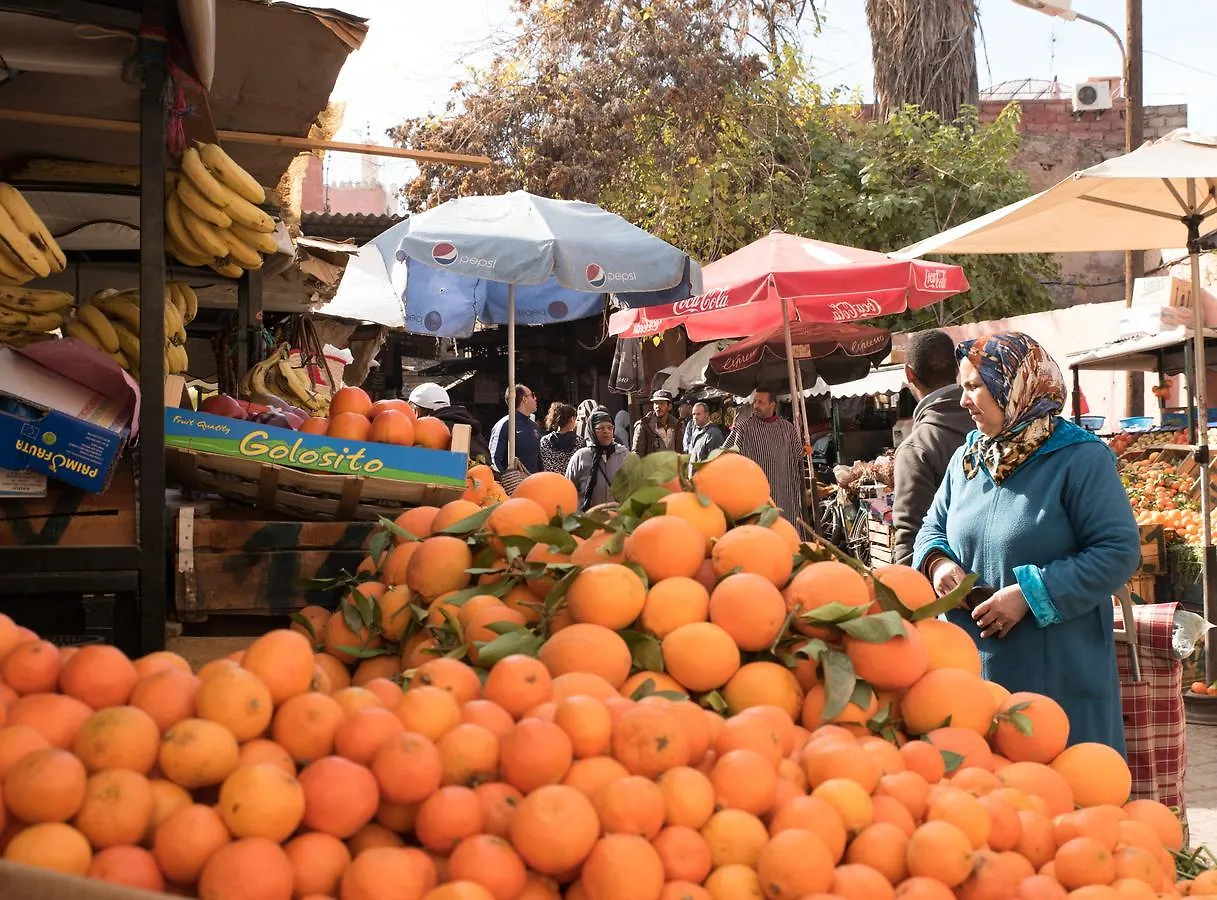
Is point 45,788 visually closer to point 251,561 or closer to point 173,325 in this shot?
point 251,561

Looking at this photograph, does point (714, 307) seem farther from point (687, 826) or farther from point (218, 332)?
point (687, 826)

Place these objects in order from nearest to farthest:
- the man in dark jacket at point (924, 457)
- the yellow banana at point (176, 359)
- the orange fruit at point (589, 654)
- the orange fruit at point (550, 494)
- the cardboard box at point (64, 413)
→ the orange fruit at point (589, 654) → the orange fruit at point (550, 494) → the cardboard box at point (64, 413) → the man in dark jacket at point (924, 457) → the yellow banana at point (176, 359)

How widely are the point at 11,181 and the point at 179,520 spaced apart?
1706mm

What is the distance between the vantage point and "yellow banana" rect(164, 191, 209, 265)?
3.68 metres

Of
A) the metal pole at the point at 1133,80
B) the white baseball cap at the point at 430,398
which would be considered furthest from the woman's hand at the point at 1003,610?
the metal pole at the point at 1133,80

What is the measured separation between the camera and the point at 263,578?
9.98 ft

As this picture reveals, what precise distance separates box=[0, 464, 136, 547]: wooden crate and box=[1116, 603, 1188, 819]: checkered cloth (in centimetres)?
302

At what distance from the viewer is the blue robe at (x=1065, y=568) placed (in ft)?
10.2

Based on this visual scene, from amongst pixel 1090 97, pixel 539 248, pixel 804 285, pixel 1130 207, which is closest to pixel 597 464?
pixel 804 285

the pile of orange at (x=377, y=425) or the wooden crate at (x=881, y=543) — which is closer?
the pile of orange at (x=377, y=425)

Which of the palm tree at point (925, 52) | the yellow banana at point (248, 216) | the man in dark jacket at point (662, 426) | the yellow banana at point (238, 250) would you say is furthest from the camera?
the palm tree at point (925, 52)

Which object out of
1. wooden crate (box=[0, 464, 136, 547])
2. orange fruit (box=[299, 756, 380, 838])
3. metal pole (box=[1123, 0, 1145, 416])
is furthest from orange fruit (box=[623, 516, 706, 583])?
metal pole (box=[1123, 0, 1145, 416])

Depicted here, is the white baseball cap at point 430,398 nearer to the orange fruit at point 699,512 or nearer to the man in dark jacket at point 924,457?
the man in dark jacket at point 924,457

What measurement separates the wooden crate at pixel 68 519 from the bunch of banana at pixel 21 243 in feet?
2.82
